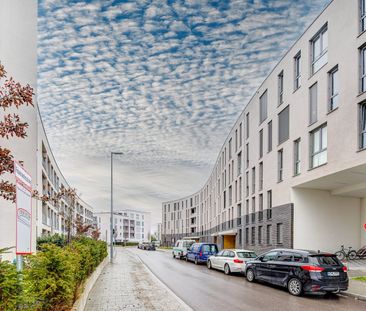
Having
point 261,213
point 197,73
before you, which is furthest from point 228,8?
point 261,213

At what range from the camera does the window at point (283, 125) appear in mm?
24906

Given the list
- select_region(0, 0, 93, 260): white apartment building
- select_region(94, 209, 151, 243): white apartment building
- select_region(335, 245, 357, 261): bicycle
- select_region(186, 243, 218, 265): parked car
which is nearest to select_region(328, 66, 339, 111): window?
select_region(335, 245, 357, 261): bicycle

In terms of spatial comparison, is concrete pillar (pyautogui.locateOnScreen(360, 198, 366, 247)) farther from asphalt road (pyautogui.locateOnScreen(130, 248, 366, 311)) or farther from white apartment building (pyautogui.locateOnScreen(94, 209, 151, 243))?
white apartment building (pyautogui.locateOnScreen(94, 209, 151, 243))

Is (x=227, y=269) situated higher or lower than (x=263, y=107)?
lower

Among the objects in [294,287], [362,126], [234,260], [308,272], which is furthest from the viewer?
[234,260]

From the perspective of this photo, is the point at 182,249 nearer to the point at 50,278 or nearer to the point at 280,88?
the point at 280,88

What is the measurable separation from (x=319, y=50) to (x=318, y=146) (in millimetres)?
5733

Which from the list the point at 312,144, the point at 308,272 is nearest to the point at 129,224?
the point at 312,144

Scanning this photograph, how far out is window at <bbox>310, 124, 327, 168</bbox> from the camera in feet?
64.7

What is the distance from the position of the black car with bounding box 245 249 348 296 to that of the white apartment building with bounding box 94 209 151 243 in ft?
380

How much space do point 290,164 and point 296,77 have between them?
19.2ft

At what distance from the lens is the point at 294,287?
12.8 m

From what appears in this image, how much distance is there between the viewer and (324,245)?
2305cm

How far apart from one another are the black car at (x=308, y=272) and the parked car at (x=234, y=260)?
4.65m
